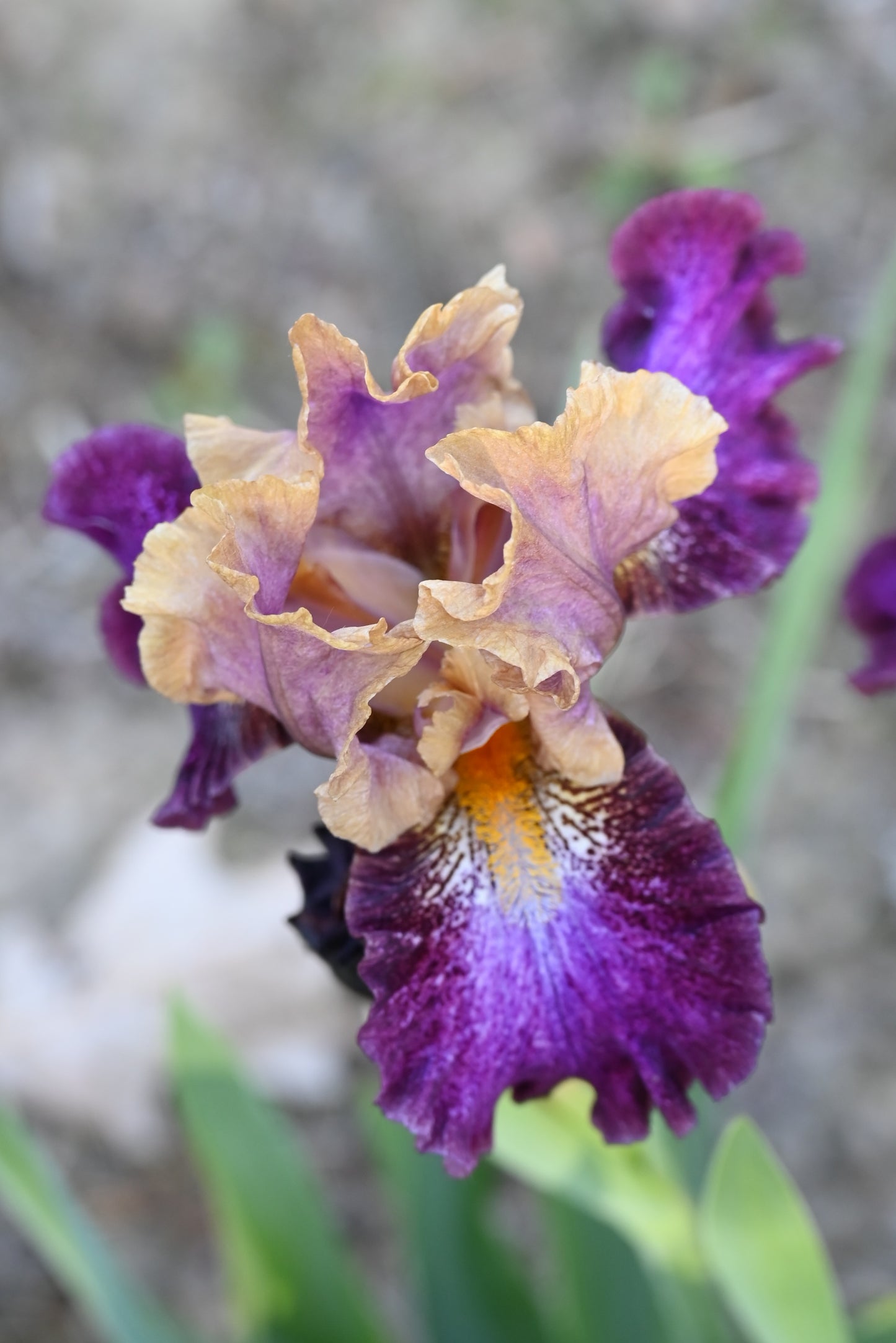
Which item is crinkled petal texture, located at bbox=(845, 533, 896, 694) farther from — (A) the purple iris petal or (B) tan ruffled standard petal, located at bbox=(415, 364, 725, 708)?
(A) the purple iris petal

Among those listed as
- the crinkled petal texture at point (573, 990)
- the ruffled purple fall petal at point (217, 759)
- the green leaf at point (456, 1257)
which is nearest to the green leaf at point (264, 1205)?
the green leaf at point (456, 1257)

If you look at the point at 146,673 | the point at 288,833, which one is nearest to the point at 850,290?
the point at 288,833

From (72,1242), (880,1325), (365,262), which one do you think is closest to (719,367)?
(880,1325)

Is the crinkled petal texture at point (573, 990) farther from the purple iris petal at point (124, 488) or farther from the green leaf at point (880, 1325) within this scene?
the green leaf at point (880, 1325)

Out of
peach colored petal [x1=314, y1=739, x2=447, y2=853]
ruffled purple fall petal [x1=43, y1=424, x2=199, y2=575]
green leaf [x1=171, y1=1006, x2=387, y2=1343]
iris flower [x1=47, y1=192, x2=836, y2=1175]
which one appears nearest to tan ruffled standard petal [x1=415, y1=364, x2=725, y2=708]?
iris flower [x1=47, y1=192, x2=836, y2=1175]

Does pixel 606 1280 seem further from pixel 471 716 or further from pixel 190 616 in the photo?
pixel 190 616

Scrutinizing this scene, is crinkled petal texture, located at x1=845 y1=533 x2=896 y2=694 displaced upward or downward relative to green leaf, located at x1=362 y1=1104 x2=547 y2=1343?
upward
